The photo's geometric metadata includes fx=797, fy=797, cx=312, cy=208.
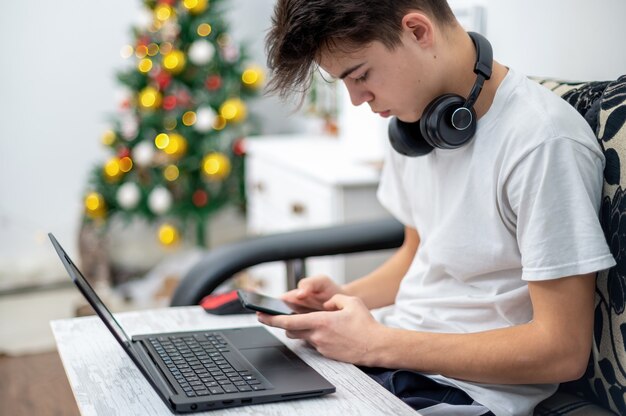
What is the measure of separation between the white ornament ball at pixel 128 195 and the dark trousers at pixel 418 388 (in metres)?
2.19

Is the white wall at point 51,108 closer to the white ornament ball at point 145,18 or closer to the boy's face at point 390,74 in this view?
the white ornament ball at point 145,18

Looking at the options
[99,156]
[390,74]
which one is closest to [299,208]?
[390,74]

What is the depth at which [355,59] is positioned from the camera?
3.48 feet

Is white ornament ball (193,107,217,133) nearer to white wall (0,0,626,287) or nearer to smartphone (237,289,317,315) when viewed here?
white wall (0,0,626,287)

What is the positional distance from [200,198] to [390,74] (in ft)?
7.36

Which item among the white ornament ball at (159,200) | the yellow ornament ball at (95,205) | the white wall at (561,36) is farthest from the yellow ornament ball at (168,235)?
the white wall at (561,36)

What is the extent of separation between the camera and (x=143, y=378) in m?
0.98

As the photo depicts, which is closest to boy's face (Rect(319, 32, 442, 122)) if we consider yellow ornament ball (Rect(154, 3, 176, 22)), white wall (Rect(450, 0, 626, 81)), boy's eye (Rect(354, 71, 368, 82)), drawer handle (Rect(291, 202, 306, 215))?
boy's eye (Rect(354, 71, 368, 82))

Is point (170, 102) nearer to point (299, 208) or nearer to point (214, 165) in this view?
point (214, 165)

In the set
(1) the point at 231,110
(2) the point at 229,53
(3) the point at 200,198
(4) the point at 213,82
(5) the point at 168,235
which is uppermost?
(2) the point at 229,53

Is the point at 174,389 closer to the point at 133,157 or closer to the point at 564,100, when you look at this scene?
the point at 564,100

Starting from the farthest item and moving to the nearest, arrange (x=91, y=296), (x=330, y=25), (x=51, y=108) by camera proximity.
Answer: (x=51, y=108) < (x=330, y=25) < (x=91, y=296)

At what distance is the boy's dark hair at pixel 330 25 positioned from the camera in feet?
3.36

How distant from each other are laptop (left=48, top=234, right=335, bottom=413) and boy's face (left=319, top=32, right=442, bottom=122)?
0.37 metres
